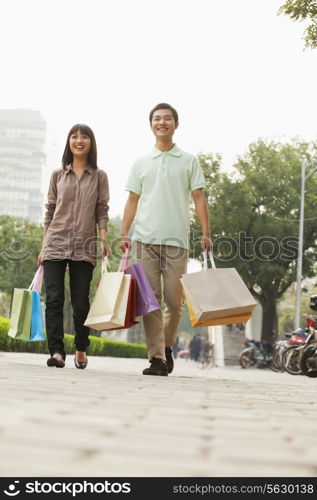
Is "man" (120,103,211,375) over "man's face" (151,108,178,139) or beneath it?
beneath

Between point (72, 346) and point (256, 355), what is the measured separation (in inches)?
292

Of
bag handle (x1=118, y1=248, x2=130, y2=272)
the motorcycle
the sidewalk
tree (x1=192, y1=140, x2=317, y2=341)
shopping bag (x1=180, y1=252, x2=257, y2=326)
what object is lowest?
the motorcycle

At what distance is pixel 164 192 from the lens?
698cm

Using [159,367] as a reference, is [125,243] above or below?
above

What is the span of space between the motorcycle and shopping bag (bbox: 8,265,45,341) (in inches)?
889

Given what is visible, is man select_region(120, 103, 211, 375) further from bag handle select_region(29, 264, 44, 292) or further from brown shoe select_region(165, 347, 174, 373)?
bag handle select_region(29, 264, 44, 292)

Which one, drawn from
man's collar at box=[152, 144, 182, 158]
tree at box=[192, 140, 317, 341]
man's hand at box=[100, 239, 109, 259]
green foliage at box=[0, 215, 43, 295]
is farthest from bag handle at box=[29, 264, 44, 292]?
green foliage at box=[0, 215, 43, 295]

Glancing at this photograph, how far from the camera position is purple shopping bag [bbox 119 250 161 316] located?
6457 millimetres

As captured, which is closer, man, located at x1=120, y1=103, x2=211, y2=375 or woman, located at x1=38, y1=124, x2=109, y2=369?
man, located at x1=120, y1=103, x2=211, y2=375

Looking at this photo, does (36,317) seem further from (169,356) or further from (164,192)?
(164,192)

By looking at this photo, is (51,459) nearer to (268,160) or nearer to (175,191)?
(175,191)

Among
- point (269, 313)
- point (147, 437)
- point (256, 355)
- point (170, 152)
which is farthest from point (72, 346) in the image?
point (147, 437)

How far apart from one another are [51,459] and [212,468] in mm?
347

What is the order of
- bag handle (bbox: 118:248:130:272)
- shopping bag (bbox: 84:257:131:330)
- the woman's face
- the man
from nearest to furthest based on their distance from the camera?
shopping bag (bbox: 84:257:131:330) → bag handle (bbox: 118:248:130:272) → the man → the woman's face
